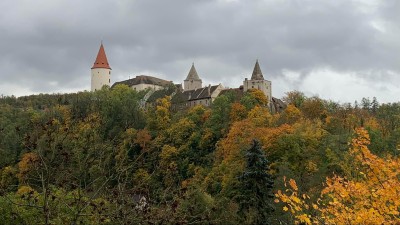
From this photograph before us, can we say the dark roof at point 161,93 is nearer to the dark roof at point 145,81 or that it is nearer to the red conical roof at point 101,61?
the dark roof at point 145,81

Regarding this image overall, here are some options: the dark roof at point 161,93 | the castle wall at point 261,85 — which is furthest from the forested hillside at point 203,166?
the dark roof at point 161,93

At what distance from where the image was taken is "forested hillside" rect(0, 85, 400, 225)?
7.13m

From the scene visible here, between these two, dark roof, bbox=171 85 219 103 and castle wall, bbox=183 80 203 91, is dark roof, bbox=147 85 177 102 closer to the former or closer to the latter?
dark roof, bbox=171 85 219 103

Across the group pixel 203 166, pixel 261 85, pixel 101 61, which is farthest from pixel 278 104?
pixel 101 61

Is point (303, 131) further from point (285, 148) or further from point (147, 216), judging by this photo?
point (147, 216)

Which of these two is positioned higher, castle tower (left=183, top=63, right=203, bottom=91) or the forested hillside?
castle tower (left=183, top=63, right=203, bottom=91)

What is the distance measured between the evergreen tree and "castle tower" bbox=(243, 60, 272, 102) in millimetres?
43697

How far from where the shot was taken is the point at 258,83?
7500 cm

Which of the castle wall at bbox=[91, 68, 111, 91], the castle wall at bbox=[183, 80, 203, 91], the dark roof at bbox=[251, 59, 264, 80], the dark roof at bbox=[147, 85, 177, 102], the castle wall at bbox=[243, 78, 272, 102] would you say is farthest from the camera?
the castle wall at bbox=[91, 68, 111, 91]

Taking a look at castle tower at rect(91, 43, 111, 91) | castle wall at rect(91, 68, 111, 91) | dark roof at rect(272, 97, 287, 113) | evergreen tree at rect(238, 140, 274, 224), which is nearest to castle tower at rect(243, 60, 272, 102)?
dark roof at rect(272, 97, 287, 113)

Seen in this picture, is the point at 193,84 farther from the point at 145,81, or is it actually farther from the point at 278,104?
the point at 278,104

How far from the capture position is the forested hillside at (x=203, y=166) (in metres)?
7.13

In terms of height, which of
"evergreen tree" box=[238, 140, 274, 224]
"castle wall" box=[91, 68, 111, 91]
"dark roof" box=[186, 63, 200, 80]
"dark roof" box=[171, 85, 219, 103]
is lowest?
"evergreen tree" box=[238, 140, 274, 224]

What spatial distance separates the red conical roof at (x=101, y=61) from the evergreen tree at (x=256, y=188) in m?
80.5
